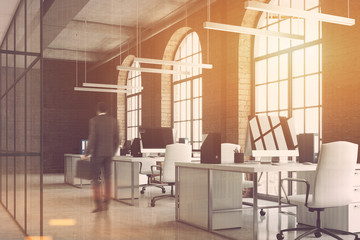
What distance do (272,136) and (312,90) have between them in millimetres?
2694

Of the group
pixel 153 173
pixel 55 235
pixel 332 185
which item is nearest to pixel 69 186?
pixel 153 173

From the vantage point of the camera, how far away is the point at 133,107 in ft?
45.5

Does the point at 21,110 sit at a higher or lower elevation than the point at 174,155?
higher

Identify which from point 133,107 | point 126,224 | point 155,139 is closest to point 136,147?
point 155,139

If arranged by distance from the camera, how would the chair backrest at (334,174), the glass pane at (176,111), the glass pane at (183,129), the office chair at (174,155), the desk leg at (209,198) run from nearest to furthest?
1. the chair backrest at (334,174)
2. the desk leg at (209,198)
3. the office chair at (174,155)
4. the glass pane at (183,129)
5. the glass pane at (176,111)

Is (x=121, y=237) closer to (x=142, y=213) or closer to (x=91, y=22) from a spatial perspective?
(x=142, y=213)

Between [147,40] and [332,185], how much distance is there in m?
9.02

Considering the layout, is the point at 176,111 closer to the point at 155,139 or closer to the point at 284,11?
the point at 155,139

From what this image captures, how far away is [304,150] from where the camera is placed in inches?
202

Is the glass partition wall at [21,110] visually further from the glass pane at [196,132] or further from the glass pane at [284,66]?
the glass pane at [284,66]

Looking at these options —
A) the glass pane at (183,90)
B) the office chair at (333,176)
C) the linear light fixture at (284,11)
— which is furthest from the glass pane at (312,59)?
the glass pane at (183,90)

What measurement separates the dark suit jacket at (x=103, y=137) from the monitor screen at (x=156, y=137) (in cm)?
121

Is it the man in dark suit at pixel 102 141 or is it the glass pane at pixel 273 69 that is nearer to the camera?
the man in dark suit at pixel 102 141

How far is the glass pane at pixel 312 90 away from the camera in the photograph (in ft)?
23.4
